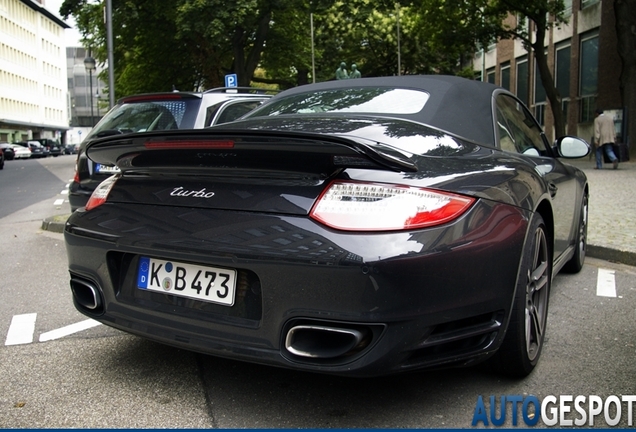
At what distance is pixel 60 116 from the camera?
333 ft

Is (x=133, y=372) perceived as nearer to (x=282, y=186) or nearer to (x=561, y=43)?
(x=282, y=186)

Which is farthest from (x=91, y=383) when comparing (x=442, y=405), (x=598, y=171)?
(x=598, y=171)

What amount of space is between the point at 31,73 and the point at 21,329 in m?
93.7

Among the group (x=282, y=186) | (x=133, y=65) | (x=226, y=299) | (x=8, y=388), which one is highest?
(x=133, y=65)

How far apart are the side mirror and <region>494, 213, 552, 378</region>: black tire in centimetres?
132

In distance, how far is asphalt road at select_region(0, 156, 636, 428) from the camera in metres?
2.75

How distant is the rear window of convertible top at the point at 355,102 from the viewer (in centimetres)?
369

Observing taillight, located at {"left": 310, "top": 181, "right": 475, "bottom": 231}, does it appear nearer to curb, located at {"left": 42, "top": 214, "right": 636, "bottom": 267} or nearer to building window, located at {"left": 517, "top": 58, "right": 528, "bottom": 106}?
curb, located at {"left": 42, "top": 214, "right": 636, "bottom": 267}

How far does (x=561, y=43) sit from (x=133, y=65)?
19.1m

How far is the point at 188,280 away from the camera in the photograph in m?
2.78

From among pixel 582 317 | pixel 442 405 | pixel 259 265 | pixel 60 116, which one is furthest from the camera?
pixel 60 116

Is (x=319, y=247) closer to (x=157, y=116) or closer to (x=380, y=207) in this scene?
(x=380, y=207)

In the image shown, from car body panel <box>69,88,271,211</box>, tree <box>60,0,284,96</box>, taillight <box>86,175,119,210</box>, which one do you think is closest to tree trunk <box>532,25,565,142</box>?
tree <box>60,0,284,96</box>

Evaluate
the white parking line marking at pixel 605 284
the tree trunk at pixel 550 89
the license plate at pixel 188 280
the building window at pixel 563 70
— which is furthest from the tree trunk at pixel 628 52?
the license plate at pixel 188 280
